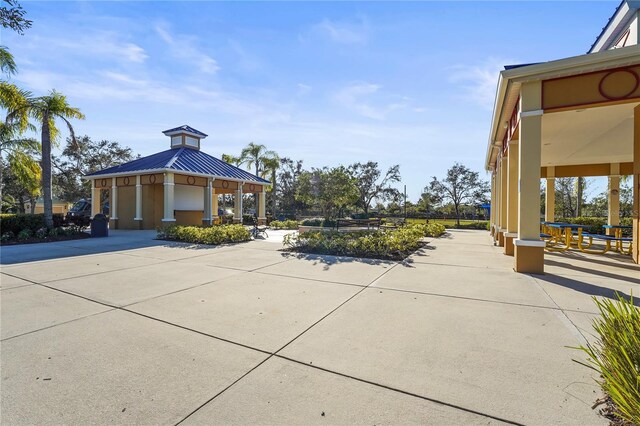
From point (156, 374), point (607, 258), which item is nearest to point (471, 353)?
point (156, 374)

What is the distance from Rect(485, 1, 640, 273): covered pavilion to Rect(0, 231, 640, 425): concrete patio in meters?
1.66

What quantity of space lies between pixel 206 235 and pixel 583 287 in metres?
11.5

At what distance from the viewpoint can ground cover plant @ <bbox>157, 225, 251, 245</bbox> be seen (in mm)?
12211

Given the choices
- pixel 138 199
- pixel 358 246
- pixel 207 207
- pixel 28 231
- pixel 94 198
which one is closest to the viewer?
pixel 358 246

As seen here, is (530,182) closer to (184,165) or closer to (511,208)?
(511,208)

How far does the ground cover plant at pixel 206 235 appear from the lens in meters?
12.2

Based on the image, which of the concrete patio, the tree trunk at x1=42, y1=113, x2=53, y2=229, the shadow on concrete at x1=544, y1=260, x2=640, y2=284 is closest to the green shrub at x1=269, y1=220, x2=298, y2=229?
the tree trunk at x1=42, y1=113, x2=53, y2=229

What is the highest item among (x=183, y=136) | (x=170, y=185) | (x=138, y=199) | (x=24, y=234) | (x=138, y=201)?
(x=183, y=136)

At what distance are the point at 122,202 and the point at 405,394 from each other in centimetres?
2315

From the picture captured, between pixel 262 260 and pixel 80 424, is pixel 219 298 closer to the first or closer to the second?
pixel 80 424

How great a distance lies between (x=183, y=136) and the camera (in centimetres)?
2302

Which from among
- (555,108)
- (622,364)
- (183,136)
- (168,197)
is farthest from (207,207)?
(622,364)

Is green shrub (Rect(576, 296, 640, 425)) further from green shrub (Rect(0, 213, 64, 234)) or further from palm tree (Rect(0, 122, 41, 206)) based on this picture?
palm tree (Rect(0, 122, 41, 206))

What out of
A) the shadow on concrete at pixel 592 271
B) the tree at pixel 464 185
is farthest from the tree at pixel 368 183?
the shadow on concrete at pixel 592 271
